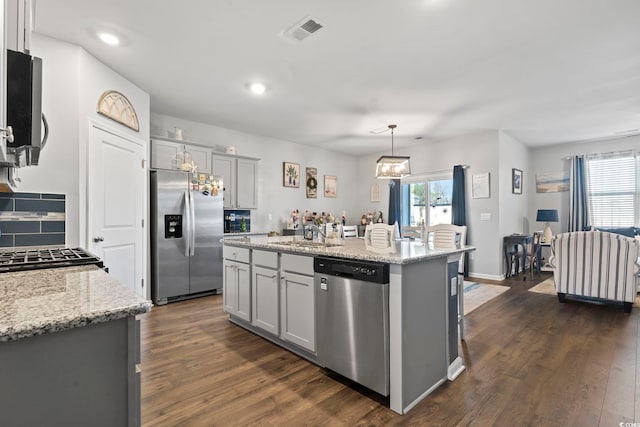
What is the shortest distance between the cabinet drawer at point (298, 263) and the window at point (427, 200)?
4.66 m

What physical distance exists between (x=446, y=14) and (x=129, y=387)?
2886 millimetres

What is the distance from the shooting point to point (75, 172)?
2.82 meters

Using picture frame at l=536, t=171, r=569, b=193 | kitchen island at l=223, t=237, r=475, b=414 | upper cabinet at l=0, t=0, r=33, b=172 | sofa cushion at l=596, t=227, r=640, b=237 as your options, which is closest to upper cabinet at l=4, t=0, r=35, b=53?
upper cabinet at l=0, t=0, r=33, b=172

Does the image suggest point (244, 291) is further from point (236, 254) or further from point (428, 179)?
point (428, 179)

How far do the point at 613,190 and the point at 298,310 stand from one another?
7.07 metres

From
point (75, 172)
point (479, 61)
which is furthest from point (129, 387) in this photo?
point (479, 61)

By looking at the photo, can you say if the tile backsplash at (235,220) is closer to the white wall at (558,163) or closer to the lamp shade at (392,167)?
the lamp shade at (392,167)

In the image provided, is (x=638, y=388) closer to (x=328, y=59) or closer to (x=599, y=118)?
(x=328, y=59)

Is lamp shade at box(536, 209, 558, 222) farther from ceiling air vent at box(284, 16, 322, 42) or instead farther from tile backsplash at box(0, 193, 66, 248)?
tile backsplash at box(0, 193, 66, 248)

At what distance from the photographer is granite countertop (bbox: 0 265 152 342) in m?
0.72

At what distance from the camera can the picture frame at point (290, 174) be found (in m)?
6.33

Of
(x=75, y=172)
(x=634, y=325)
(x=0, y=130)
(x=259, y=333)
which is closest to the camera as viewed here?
(x=0, y=130)

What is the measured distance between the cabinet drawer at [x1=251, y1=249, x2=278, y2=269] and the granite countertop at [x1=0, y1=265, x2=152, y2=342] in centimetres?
152

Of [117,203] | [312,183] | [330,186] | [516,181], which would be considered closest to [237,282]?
[117,203]
